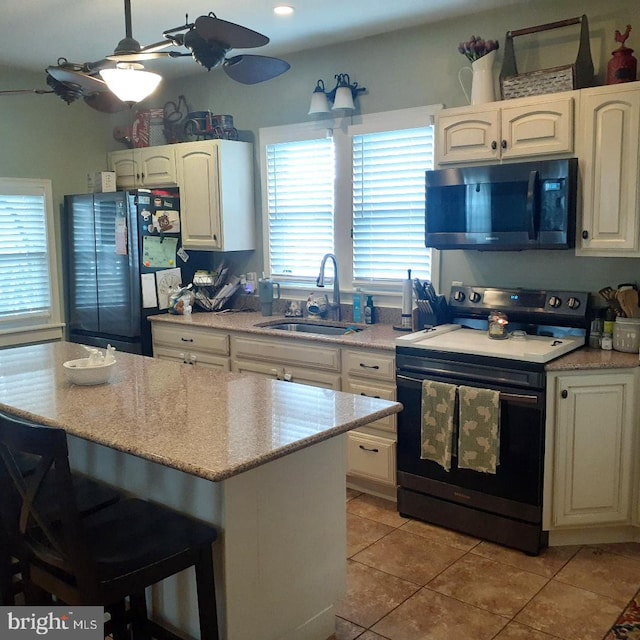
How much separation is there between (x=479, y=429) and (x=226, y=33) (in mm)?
1992

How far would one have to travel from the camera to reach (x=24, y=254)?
16.0 ft

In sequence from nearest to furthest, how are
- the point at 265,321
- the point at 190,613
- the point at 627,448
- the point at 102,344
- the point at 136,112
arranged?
the point at 190,613
the point at 627,448
the point at 265,321
the point at 102,344
the point at 136,112

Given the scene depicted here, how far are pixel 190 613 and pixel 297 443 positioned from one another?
73cm

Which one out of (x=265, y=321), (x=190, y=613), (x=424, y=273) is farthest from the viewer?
(x=265, y=321)

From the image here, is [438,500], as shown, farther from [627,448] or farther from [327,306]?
[327,306]

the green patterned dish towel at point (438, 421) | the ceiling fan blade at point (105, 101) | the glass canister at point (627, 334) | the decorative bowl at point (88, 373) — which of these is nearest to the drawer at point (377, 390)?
the green patterned dish towel at point (438, 421)

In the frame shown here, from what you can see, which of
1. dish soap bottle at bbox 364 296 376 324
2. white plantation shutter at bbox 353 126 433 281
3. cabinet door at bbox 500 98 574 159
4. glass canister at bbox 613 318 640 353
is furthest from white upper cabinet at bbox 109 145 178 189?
glass canister at bbox 613 318 640 353

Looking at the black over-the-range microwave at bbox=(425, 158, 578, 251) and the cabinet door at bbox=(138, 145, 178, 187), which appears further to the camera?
the cabinet door at bbox=(138, 145, 178, 187)

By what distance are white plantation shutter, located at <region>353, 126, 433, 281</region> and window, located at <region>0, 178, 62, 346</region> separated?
235cm

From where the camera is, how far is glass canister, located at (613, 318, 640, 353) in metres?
3.12

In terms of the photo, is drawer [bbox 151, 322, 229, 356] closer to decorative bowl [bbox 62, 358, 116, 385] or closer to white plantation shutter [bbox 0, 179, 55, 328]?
white plantation shutter [bbox 0, 179, 55, 328]

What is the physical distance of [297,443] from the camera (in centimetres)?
190

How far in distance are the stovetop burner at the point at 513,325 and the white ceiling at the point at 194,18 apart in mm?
1541

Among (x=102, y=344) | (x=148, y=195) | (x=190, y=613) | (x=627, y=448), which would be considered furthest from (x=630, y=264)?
(x=102, y=344)
